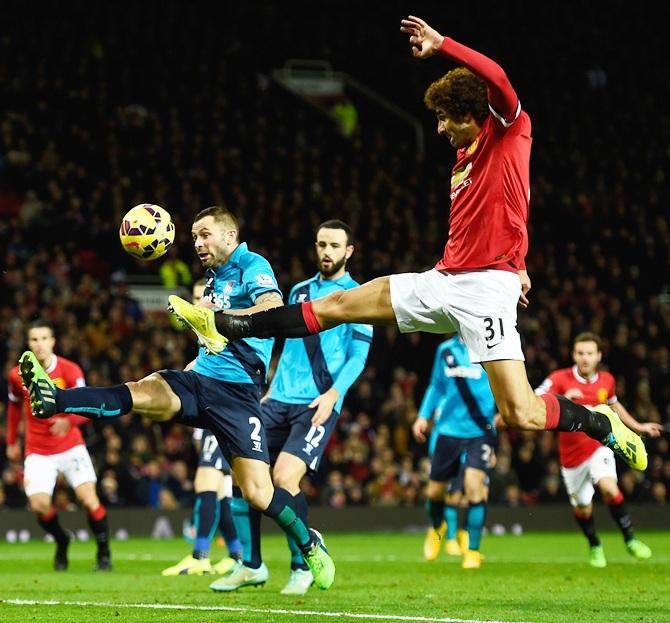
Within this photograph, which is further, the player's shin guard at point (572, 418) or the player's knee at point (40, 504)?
the player's knee at point (40, 504)

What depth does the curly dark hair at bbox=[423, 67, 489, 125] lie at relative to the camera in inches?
290

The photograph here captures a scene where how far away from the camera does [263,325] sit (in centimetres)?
748

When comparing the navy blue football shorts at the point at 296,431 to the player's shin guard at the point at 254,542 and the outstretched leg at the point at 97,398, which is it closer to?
the player's shin guard at the point at 254,542

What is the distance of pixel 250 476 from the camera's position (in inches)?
Answer: 333

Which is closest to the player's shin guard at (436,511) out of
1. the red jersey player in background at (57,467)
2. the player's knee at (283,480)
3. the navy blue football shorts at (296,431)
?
the red jersey player in background at (57,467)

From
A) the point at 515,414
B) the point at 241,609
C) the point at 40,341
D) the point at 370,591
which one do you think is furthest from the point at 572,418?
the point at 40,341

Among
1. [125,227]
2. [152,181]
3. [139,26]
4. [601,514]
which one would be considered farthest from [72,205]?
[125,227]

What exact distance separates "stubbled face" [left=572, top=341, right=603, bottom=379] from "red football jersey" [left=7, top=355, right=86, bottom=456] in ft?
15.8

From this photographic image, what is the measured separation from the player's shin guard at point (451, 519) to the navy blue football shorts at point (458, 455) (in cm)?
88

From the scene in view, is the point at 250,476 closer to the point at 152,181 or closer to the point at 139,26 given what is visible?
the point at 152,181

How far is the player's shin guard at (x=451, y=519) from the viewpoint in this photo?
14.7 m

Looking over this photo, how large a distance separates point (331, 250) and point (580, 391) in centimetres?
373

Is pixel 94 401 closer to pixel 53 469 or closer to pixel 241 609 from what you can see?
pixel 241 609

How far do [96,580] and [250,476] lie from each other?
2856 millimetres
